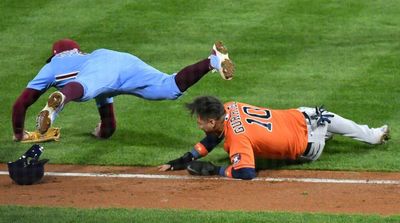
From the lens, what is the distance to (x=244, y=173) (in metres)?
10.3

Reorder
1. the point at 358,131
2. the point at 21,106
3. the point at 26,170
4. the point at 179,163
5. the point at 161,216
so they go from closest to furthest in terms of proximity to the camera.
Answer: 1. the point at 161,216
2. the point at 26,170
3. the point at 179,163
4. the point at 358,131
5. the point at 21,106

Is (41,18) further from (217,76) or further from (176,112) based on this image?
(176,112)

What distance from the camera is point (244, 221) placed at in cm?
893

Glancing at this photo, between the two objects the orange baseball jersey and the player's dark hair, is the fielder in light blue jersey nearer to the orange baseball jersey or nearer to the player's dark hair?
the orange baseball jersey

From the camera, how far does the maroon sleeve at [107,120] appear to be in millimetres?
12172

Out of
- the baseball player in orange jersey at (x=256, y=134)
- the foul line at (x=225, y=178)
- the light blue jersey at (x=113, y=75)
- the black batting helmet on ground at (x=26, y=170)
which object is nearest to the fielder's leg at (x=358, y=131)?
the baseball player in orange jersey at (x=256, y=134)

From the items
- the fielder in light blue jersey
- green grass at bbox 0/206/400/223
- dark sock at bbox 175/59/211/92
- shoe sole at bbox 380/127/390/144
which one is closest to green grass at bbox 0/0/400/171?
shoe sole at bbox 380/127/390/144

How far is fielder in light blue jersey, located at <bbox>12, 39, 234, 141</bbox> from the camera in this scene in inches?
446

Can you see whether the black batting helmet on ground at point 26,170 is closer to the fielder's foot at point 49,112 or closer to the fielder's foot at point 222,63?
the fielder's foot at point 49,112

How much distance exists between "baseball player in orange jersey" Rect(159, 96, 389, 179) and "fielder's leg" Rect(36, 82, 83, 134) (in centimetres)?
116

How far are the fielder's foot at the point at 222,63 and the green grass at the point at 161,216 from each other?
2.24m

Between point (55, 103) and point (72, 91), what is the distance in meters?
0.36

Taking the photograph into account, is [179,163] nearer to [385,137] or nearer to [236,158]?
[236,158]

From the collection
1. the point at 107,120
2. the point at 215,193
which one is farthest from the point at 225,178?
the point at 107,120
